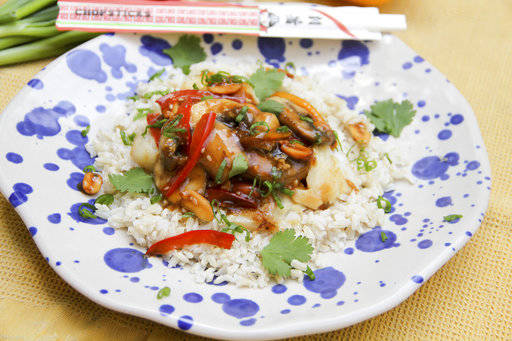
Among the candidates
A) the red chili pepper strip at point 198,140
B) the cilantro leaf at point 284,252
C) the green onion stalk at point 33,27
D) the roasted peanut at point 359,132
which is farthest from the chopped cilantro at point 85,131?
the roasted peanut at point 359,132

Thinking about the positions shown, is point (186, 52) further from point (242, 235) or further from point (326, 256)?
point (326, 256)

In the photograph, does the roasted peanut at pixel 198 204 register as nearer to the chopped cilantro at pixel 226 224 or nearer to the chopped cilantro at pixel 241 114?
the chopped cilantro at pixel 226 224

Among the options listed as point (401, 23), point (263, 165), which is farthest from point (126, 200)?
point (401, 23)

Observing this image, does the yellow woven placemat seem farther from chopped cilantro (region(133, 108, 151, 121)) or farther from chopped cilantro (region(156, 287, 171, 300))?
chopped cilantro (region(133, 108, 151, 121))

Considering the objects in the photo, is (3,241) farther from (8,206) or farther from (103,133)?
(103,133)

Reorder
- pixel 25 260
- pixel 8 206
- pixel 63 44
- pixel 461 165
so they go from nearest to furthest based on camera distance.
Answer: pixel 25 260, pixel 8 206, pixel 461 165, pixel 63 44

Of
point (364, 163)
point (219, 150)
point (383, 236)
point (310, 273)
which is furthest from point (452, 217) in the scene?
point (219, 150)
